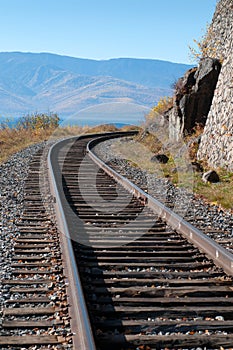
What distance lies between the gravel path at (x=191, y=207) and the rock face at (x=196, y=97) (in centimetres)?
340

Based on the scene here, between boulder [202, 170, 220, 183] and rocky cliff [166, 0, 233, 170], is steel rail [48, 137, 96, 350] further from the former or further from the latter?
rocky cliff [166, 0, 233, 170]

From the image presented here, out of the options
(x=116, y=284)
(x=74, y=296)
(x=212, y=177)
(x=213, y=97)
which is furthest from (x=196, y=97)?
(x=74, y=296)

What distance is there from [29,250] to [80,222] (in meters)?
1.52

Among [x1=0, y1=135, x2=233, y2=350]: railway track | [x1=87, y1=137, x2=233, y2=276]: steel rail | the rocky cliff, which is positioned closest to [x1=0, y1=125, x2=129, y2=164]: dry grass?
the rocky cliff

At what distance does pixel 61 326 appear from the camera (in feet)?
11.8

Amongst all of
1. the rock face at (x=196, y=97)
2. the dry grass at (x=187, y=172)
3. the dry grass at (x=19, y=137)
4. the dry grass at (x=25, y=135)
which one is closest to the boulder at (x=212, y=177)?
the dry grass at (x=187, y=172)

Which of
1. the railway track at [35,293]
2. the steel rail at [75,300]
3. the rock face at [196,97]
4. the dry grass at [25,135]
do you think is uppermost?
the rock face at [196,97]

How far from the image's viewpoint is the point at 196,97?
15555 mm

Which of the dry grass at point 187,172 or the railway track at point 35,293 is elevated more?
the railway track at point 35,293

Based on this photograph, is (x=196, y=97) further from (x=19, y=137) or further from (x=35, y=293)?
(x=19, y=137)

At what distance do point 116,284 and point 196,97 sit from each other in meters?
11.8

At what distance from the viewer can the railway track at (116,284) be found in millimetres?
3461

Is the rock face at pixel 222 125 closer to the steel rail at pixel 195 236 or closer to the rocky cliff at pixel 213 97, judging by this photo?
the rocky cliff at pixel 213 97

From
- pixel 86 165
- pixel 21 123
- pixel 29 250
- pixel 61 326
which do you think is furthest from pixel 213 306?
pixel 21 123
